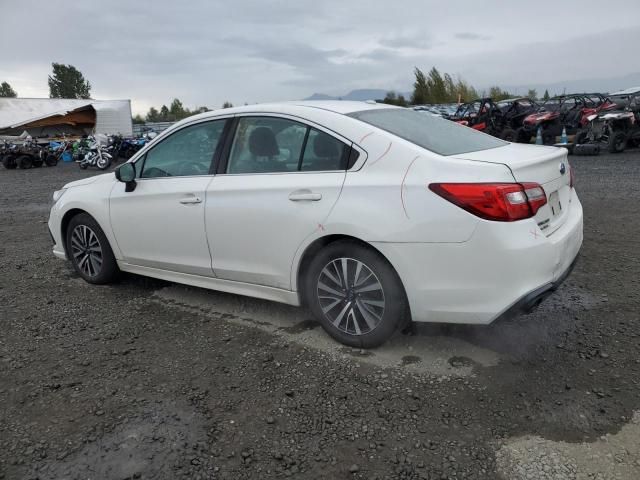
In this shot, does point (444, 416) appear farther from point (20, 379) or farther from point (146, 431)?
point (20, 379)

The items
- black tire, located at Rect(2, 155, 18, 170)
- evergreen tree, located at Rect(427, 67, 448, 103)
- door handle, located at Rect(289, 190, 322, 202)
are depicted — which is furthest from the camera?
evergreen tree, located at Rect(427, 67, 448, 103)

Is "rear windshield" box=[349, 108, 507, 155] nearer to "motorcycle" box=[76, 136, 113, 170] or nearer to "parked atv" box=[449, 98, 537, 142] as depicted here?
"parked atv" box=[449, 98, 537, 142]

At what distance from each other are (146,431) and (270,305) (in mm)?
1788

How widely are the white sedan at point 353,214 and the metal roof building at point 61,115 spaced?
99.3 ft

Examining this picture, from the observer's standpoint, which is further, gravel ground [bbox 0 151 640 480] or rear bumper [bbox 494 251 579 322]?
rear bumper [bbox 494 251 579 322]

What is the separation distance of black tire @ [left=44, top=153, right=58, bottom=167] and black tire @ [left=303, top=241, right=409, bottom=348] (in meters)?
23.4

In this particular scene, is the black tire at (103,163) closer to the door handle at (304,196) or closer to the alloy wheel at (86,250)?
the alloy wheel at (86,250)

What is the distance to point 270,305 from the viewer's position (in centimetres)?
439

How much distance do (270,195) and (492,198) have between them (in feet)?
4.74

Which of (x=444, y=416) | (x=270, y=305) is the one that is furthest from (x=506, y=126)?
(x=444, y=416)

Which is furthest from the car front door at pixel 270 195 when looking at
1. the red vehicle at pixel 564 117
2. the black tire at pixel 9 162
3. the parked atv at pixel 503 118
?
the black tire at pixel 9 162

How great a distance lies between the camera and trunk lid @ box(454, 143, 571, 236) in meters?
3.08

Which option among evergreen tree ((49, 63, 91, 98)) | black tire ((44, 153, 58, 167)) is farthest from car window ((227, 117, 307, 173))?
evergreen tree ((49, 63, 91, 98))

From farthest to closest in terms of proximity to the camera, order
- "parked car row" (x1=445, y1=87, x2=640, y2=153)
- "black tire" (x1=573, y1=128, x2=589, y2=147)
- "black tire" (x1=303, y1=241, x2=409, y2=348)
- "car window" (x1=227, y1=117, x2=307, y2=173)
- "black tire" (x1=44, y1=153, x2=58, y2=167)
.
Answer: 1. "black tire" (x1=44, y1=153, x2=58, y2=167)
2. "black tire" (x1=573, y1=128, x2=589, y2=147)
3. "parked car row" (x1=445, y1=87, x2=640, y2=153)
4. "car window" (x1=227, y1=117, x2=307, y2=173)
5. "black tire" (x1=303, y1=241, x2=409, y2=348)
